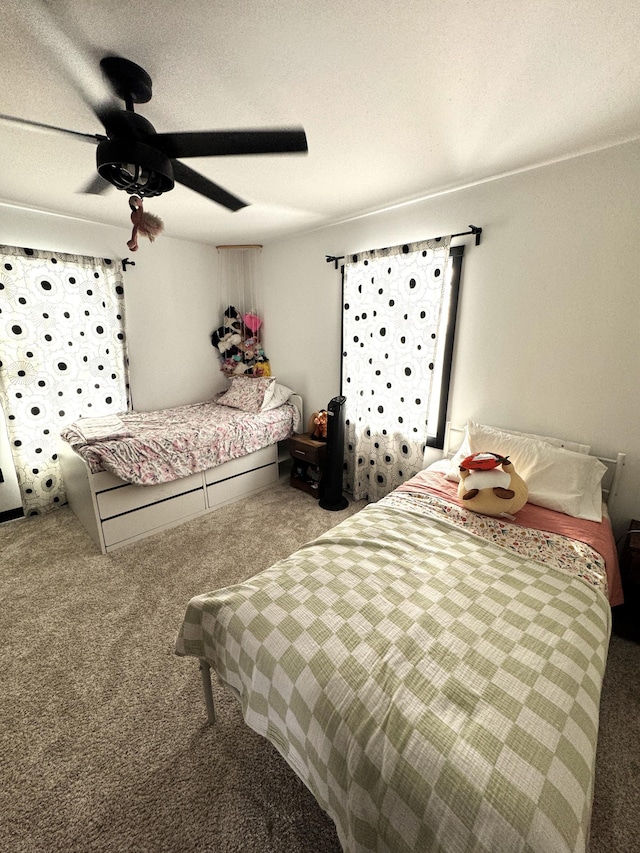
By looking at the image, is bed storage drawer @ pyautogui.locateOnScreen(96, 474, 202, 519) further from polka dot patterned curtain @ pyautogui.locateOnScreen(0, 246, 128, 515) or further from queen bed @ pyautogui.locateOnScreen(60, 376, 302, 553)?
polka dot patterned curtain @ pyautogui.locateOnScreen(0, 246, 128, 515)

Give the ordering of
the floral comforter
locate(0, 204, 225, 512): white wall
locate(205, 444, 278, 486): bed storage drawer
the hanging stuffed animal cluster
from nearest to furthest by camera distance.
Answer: the floral comforter
locate(0, 204, 225, 512): white wall
locate(205, 444, 278, 486): bed storage drawer
the hanging stuffed animal cluster

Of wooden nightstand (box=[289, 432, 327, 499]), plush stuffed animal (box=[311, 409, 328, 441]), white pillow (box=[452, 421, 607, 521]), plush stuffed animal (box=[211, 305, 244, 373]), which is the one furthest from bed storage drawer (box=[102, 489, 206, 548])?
white pillow (box=[452, 421, 607, 521])

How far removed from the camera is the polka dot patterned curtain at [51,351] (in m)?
2.61

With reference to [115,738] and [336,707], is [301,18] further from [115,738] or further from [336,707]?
[115,738]

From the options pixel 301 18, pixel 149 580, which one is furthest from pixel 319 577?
pixel 301 18

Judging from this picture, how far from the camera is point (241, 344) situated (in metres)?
3.92

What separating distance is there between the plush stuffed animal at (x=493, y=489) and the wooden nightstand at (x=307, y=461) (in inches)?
58.8

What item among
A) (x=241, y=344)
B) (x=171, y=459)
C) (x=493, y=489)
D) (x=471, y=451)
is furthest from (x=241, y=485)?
(x=493, y=489)

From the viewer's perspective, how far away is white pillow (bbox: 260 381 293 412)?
3.41 meters

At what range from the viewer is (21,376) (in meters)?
2.66

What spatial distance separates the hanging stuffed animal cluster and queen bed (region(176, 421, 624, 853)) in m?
2.70

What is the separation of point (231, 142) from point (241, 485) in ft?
8.54

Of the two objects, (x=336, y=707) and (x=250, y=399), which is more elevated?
(x=250, y=399)

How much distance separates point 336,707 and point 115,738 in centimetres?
107
